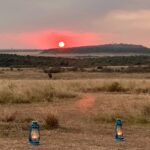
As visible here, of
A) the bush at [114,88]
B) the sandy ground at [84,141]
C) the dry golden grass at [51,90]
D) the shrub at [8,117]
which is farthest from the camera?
the bush at [114,88]

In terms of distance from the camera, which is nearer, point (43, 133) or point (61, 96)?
point (43, 133)

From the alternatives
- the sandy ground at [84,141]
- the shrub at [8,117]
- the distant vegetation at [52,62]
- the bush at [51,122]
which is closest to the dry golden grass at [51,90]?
the shrub at [8,117]

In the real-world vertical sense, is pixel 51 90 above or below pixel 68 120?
above

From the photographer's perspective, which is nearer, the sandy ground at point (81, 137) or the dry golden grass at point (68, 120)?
the sandy ground at point (81, 137)

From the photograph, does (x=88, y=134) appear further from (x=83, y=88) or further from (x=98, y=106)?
(x=83, y=88)

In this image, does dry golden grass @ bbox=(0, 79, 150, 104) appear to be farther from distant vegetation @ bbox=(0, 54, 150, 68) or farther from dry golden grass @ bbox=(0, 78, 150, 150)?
distant vegetation @ bbox=(0, 54, 150, 68)

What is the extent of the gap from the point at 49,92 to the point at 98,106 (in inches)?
291

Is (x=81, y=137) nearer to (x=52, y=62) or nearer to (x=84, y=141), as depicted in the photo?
(x=84, y=141)

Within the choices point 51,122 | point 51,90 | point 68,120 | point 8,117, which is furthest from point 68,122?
point 51,90

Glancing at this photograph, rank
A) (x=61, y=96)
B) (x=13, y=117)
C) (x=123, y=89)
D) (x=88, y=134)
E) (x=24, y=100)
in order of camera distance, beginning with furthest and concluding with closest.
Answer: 1. (x=123, y=89)
2. (x=61, y=96)
3. (x=24, y=100)
4. (x=13, y=117)
5. (x=88, y=134)

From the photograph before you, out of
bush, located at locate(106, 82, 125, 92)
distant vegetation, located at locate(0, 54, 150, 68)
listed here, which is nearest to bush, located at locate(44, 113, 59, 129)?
bush, located at locate(106, 82, 125, 92)

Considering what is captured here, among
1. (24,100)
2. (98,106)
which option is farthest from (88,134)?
(24,100)

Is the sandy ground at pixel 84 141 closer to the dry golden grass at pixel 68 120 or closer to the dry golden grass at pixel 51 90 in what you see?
the dry golden grass at pixel 68 120

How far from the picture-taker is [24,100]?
27484 millimetres
